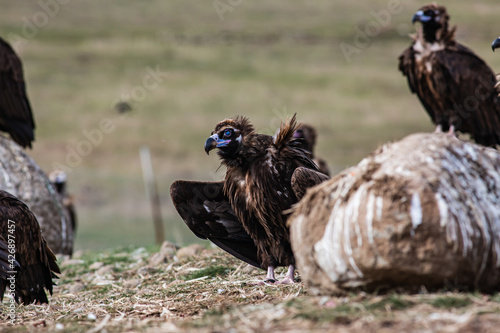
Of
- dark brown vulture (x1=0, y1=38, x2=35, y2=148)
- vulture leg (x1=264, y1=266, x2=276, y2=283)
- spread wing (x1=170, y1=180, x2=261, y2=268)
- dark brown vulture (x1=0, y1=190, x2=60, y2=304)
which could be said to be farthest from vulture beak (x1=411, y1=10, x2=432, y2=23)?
dark brown vulture (x1=0, y1=38, x2=35, y2=148)

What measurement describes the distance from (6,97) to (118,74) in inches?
1300

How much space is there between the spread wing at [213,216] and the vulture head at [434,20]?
12.1ft

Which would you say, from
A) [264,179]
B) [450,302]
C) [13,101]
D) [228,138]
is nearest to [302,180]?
[264,179]

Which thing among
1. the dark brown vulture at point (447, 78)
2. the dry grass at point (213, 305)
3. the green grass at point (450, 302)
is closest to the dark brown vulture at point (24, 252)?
the dry grass at point (213, 305)

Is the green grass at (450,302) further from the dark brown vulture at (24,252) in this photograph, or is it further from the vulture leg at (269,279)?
the dark brown vulture at (24,252)

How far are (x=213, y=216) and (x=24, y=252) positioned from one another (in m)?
1.96

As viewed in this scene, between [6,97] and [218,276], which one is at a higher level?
[6,97]

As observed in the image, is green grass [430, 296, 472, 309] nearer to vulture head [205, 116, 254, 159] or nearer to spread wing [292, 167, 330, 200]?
spread wing [292, 167, 330, 200]

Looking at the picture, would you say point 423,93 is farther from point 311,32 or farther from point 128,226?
point 311,32

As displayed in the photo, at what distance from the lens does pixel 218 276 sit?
24.5 feet

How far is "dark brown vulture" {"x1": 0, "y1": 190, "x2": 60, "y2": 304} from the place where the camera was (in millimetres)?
6949

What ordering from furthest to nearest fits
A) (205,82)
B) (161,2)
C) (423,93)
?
(161,2) → (205,82) → (423,93)

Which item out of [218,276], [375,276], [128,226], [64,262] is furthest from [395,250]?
[128,226]

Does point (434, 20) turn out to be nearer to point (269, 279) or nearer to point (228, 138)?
point (228, 138)
